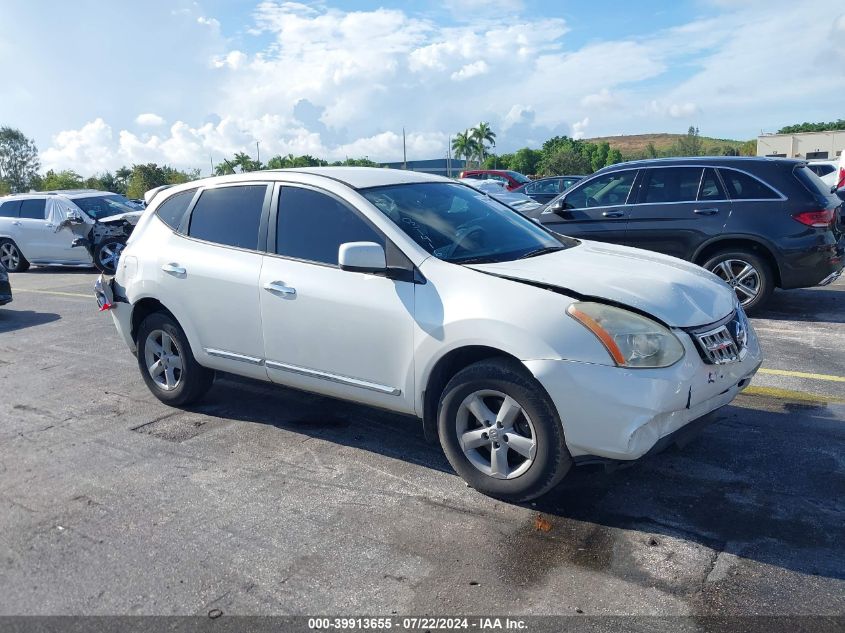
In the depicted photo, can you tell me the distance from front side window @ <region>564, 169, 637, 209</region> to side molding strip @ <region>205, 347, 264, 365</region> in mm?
5620

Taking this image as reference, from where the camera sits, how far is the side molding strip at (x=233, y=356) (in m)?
4.89

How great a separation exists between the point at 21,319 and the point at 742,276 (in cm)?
928

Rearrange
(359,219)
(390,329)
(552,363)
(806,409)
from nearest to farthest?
1. (552,363)
2. (390,329)
3. (359,219)
4. (806,409)

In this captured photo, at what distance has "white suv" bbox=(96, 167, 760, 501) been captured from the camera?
139 inches

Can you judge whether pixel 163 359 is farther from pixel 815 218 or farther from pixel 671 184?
pixel 815 218

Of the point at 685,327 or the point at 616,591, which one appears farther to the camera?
the point at 685,327

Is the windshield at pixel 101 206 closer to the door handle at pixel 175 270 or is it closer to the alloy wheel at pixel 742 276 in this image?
the door handle at pixel 175 270

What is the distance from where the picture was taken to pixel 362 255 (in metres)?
4.02

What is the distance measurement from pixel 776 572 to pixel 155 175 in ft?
213

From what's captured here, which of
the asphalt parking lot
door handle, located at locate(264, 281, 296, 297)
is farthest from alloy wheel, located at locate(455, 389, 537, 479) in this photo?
door handle, located at locate(264, 281, 296, 297)

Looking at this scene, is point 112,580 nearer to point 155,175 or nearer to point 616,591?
point 616,591

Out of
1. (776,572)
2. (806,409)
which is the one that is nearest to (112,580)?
(776,572)

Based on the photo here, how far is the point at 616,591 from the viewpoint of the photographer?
10.1ft

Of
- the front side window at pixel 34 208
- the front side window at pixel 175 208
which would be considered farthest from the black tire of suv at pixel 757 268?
the front side window at pixel 34 208
